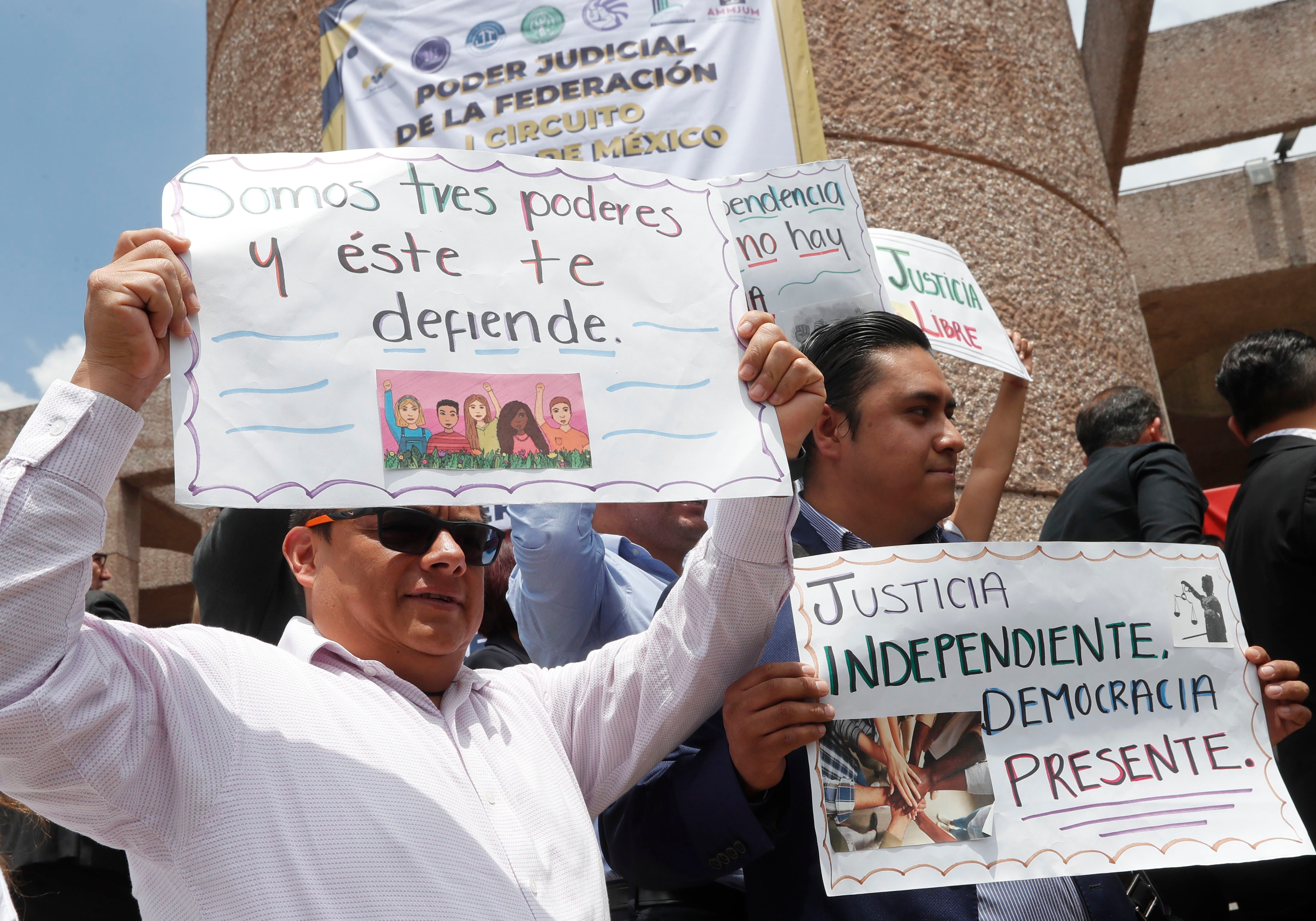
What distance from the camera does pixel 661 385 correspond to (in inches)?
68.2

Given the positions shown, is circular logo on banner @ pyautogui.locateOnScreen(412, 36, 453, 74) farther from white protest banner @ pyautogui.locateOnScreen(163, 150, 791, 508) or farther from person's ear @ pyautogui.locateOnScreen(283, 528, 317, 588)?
person's ear @ pyautogui.locateOnScreen(283, 528, 317, 588)

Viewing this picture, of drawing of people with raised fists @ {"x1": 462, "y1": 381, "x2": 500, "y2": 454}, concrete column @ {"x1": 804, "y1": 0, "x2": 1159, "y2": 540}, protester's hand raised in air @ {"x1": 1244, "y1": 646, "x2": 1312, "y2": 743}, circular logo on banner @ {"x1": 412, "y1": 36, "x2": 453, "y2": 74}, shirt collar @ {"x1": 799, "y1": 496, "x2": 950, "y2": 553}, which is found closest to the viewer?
drawing of people with raised fists @ {"x1": 462, "y1": 381, "x2": 500, "y2": 454}

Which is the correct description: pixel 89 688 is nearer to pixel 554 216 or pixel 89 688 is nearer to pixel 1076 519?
pixel 554 216

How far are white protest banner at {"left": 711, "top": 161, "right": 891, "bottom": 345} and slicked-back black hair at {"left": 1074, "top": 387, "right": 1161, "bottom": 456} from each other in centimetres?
139

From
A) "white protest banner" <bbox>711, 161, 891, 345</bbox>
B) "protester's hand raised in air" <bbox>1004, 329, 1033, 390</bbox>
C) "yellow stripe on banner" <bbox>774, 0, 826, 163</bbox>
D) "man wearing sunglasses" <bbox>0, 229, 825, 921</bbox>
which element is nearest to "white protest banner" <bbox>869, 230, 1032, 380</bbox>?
"protester's hand raised in air" <bbox>1004, 329, 1033, 390</bbox>

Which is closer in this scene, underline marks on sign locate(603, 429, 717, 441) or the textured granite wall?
underline marks on sign locate(603, 429, 717, 441)

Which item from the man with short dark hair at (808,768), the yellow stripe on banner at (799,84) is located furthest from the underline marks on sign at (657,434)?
the yellow stripe on banner at (799,84)

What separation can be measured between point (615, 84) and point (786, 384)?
232 cm

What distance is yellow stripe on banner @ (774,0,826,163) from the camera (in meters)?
3.88

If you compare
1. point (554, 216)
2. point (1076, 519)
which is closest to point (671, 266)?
point (554, 216)

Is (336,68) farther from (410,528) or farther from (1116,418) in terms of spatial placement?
(410,528)

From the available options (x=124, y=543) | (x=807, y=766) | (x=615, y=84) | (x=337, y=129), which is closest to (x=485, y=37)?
(x=615, y=84)

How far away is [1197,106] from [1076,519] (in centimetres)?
673

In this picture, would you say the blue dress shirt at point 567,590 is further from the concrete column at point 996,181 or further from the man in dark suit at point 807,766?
the concrete column at point 996,181
